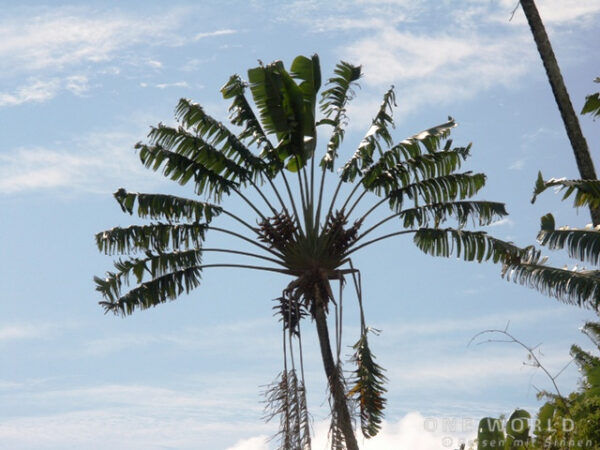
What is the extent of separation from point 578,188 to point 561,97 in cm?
349

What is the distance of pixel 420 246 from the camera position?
1831 centimetres

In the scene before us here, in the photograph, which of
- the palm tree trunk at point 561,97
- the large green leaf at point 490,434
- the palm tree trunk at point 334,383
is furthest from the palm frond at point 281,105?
the large green leaf at point 490,434

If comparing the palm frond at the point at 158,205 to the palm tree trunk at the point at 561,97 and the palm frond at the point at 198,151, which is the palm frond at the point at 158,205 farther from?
the palm tree trunk at the point at 561,97

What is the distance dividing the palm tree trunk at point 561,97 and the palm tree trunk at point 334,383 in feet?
17.1

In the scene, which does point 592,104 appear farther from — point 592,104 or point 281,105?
point 281,105

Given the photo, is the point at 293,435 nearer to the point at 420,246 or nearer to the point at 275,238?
the point at 275,238

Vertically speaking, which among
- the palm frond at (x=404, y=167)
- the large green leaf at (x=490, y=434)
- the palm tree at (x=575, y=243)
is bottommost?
the large green leaf at (x=490, y=434)

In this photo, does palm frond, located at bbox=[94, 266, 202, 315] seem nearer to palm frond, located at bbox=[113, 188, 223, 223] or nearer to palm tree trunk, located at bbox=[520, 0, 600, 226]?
palm frond, located at bbox=[113, 188, 223, 223]

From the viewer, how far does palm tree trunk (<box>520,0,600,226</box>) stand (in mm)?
15812

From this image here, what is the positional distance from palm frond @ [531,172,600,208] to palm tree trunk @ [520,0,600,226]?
1.71 meters

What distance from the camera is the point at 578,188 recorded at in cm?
1366

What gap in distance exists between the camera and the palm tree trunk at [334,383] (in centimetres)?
1491

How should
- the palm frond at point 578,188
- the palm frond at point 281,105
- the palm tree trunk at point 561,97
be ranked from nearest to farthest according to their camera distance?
the palm frond at point 578,188
the palm tree trunk at point 561,97
the palm frond at point 281,105

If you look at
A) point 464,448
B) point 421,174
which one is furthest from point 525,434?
point 421,174
